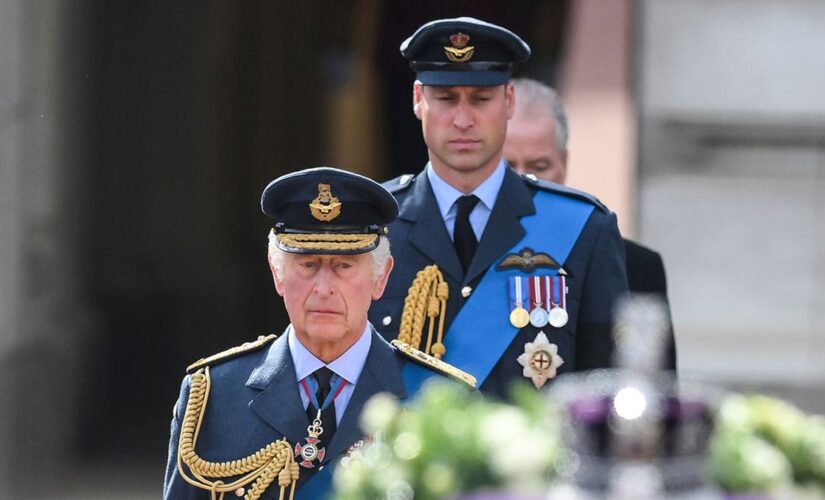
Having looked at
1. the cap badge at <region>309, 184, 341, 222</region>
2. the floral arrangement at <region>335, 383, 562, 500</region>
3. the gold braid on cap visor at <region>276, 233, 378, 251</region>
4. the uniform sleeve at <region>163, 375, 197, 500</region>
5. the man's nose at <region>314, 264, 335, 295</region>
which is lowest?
the uniform sleeve at <region>163, 375, 197, 500</region>

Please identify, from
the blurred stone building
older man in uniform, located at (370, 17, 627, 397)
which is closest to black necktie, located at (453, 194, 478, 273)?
older man in uniform, located at (370, 17, 627, 397)

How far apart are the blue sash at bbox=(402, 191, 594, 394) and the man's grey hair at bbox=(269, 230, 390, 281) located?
0.72 metres

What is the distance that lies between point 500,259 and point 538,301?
15 cm

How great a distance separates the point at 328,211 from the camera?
13.2ft

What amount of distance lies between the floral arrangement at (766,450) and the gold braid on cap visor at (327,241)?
1.30 meters

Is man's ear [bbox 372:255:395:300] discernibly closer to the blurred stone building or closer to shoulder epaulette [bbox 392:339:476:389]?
shoulder epaulette [bbox 392:339:476:389]

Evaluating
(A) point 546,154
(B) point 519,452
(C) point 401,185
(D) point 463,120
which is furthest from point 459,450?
(A) point 546,154

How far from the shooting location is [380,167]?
8.48m

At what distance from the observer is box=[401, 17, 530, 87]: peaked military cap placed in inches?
190

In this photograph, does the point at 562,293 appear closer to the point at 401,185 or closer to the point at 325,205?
the point at 401,185

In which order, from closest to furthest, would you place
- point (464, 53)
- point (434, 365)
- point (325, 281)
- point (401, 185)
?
point (325, 281), point (434, 365), point (464, 53), point (401, 185)

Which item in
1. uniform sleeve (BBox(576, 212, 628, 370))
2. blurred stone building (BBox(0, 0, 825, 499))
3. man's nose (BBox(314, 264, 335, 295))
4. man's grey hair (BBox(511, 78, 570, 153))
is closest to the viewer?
man's nose (BBox(314, 264, 335, 295))

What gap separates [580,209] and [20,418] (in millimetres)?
4060

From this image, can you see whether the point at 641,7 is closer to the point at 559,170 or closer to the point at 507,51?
the point at 559,170
